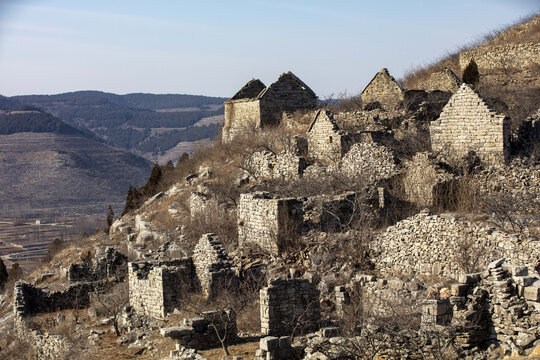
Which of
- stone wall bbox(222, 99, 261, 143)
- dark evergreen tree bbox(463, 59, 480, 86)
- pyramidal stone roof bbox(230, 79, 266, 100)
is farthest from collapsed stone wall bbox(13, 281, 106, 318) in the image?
dark evergreen tree bbox(463, 59, 480, 86)

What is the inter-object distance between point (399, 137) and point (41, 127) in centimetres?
12448

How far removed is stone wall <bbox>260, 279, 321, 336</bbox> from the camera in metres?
13.3

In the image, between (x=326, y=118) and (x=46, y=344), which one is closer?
(x=46, y=344)

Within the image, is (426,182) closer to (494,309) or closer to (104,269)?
(494,309)

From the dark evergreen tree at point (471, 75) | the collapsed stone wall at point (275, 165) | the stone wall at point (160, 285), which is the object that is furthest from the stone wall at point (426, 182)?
the dark evergreen tree at point (471, 75)

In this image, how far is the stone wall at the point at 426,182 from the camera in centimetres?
1836

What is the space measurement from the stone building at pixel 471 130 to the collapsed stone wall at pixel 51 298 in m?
9.82

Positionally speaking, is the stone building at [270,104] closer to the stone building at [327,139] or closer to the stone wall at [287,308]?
the stone building at [327,139]

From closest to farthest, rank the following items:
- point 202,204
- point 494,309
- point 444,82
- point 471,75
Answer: point 494,309
point 202,204
point 444,82
point 471,75

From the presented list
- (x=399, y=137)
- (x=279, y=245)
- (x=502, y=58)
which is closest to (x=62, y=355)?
(x=279, y=245)

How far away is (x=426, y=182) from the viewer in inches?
742

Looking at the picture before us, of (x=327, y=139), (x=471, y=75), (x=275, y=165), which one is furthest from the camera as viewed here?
(x=471, y=75)

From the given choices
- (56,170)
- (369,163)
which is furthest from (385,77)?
(56,170)

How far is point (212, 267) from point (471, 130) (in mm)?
7905
